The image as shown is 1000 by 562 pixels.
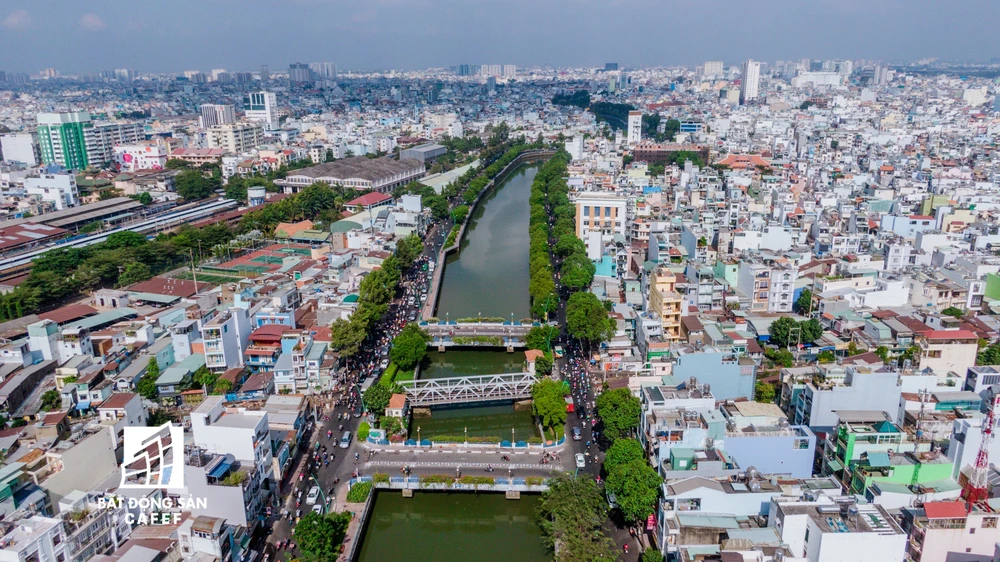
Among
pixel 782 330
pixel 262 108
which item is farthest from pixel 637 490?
pixel 262 108

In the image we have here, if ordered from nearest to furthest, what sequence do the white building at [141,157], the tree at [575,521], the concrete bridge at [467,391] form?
1. the tree at [575,521]
2. the concrete bridge at [467,391]
3. the white building at [141,157]

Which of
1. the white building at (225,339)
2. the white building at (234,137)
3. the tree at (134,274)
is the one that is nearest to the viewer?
the white building at (225,339)

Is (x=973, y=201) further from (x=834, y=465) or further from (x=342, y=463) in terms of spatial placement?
(x=342, y=463)

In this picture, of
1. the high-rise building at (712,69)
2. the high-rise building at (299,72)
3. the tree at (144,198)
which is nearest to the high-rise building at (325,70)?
the high-rise building at (299,72)

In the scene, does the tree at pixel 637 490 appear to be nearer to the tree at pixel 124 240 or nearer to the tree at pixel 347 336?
the tree at pixel 347 336

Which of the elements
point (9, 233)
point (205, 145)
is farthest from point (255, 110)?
point (9, 233)
